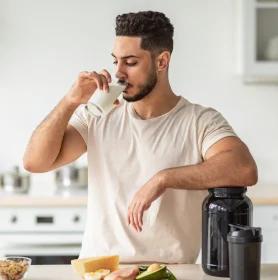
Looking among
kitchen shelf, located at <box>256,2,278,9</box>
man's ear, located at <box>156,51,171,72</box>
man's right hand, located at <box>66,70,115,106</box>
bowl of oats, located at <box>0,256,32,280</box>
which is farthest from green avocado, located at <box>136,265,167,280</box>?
kitchen shelf, located at <box>256,2,278,9</box>

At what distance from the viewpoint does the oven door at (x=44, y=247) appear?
3242mm

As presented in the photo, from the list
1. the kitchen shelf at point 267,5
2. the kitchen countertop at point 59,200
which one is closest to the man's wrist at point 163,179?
the kitchen countertop at point 59,200

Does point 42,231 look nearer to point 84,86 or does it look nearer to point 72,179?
point 72,179

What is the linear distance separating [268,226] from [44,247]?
1.08 metres

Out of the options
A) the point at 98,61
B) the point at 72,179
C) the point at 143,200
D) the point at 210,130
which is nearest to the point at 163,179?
the point at 143,200

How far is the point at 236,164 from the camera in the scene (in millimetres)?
1994

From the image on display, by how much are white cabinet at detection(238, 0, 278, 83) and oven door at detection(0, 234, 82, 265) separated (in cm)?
127

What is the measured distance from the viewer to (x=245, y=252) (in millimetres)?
1548

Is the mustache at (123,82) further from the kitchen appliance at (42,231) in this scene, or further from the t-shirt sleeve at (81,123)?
the kitchen appliance at (42,231)

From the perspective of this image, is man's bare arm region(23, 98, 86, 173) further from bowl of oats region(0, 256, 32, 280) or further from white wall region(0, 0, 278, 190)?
white wall region(0, 0, 278, 190)

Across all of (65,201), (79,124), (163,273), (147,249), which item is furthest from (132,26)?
(65,201)

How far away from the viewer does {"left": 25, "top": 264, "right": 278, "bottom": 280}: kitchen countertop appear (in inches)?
69.5

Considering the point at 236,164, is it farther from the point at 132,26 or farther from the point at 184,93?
the point at 184,93

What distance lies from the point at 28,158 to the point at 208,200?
64 cm
